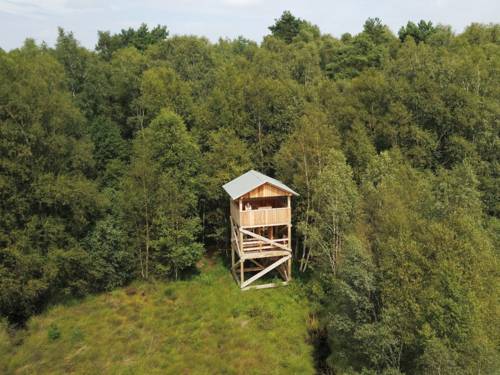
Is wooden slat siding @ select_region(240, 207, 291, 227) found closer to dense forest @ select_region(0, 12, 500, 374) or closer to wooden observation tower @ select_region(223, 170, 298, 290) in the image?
wooden observation tower @ select_region(223, 170, 298, 290)

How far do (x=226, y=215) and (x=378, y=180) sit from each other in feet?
37.7

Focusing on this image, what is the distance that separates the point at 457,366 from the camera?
12531mm

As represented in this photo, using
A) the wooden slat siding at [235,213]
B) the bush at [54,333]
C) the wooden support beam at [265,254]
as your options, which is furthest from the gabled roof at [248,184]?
the bush at [54,333]

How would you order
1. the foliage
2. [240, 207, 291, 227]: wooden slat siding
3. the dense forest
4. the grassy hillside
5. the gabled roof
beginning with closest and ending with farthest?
the dense forest < the grassy hillside < the gabled roof < [240, 207, 291, 227]: wooden slat siding < the foliage

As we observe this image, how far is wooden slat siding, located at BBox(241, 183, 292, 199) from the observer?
22.7m

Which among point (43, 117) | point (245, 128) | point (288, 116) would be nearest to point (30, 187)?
point (43, 117)

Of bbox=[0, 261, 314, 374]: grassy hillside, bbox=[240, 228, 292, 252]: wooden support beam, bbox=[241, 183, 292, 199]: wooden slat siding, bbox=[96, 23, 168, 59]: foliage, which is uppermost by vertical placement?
bbox=[96, 23, 168, 59]: foliage

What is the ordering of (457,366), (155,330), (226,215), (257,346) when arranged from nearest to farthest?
1. (457,366)
2. (257,346)
3. (155,330)
4. (226,215)

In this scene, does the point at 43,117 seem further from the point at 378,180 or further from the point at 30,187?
the point at 378,180

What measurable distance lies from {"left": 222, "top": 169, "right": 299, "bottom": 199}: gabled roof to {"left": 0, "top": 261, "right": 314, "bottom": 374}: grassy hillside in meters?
5.99

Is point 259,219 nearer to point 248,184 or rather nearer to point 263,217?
point 263,217

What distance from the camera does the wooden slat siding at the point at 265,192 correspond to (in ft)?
74.3

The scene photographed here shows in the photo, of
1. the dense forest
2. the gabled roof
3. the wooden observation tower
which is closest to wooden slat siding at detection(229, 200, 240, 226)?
the wooden observation tower

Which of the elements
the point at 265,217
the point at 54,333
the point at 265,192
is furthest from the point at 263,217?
the point at 54,333
